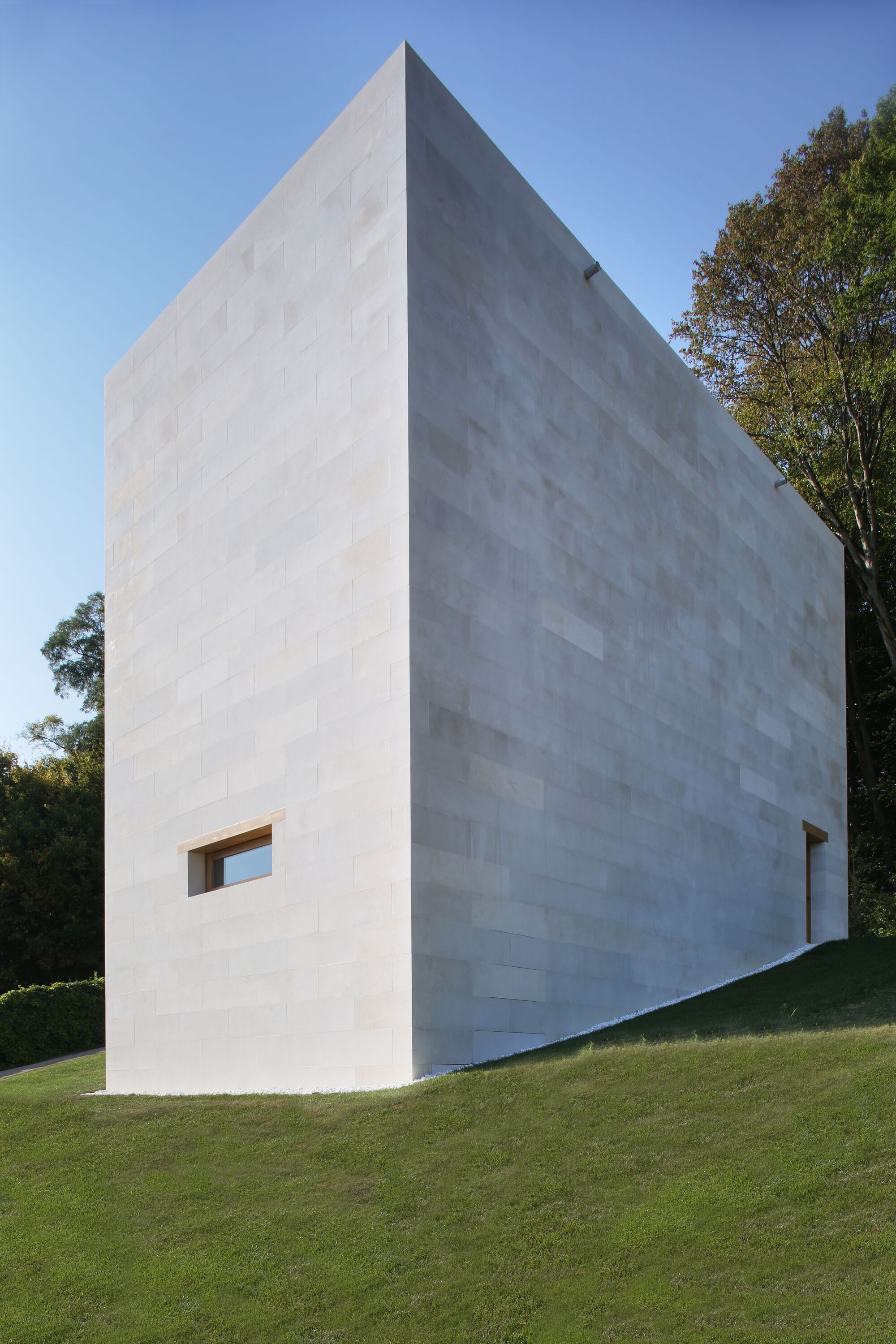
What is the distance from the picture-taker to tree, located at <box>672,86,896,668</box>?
25188 mm

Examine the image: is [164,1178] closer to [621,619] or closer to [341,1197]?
[341,1197]

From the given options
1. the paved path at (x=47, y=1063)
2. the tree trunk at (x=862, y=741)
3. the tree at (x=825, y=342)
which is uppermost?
the tree at (x=825, y=342)

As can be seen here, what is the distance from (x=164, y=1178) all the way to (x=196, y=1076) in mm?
4996

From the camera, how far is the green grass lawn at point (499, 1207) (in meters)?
5.60

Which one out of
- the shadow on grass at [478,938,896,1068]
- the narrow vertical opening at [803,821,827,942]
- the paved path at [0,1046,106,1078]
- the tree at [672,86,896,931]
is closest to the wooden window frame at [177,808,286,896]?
the shadow on grass at [478,938,896,1068]

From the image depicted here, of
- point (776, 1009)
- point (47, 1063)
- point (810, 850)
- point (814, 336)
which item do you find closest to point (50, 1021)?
point (47, 1063)

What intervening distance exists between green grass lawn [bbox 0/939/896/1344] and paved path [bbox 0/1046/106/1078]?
10978mm

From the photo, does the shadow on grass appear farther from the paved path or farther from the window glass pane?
the paved path

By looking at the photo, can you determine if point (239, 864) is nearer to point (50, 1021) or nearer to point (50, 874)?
point (50, 1021)

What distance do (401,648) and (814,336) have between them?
2094cm

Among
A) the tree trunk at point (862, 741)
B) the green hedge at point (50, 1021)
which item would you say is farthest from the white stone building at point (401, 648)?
the tree trunk at point (862, 741)

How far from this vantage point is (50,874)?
3278 centimetres

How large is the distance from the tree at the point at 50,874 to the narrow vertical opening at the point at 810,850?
2143cm

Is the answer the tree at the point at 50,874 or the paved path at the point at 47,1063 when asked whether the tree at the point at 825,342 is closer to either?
the paved path at the point at 47,1063
